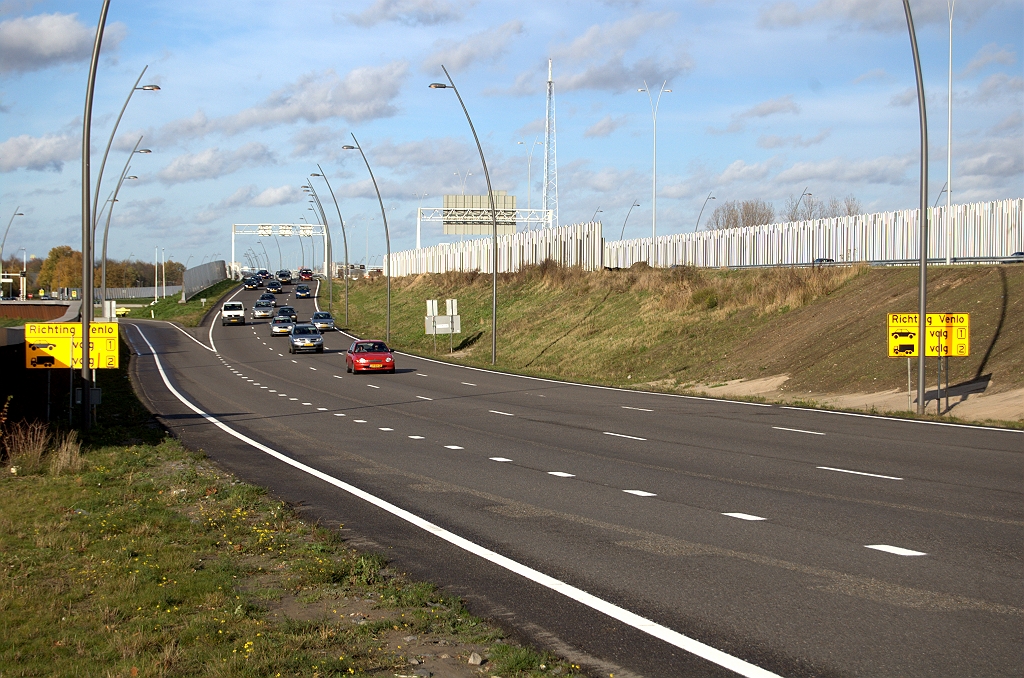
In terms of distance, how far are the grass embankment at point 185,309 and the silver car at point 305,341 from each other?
29.9 metres

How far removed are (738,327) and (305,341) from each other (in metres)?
24.3

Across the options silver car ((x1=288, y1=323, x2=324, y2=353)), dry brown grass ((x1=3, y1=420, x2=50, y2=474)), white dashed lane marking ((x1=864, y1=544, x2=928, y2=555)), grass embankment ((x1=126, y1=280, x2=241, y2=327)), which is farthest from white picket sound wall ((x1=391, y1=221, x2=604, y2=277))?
white dashed lane marking ((x1=864, y1=544, x2=928, y2=555))

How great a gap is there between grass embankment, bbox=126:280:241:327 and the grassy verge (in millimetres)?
23768

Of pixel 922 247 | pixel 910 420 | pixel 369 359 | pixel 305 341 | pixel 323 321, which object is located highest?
pixel 922 247

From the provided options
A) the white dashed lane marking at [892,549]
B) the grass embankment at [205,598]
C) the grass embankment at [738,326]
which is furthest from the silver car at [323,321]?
the white dashed lane marking at [892,549]

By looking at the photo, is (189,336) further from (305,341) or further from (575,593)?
(575,593)

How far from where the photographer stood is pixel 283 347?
61.3m

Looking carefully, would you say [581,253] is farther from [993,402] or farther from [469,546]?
[469,546]

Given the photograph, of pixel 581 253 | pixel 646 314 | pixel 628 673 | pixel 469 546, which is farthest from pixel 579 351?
pixel 628 673

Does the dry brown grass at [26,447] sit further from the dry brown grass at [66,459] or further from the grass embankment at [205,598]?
the grass embankment at [205,598]

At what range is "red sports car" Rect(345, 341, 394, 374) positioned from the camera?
41312 millimetres

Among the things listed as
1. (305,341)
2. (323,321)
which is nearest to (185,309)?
(323,321)

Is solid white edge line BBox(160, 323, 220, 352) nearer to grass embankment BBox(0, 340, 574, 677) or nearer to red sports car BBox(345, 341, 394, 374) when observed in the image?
red sports car BBox(345, 341, 394, 374)

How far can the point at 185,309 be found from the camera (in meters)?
97.9
